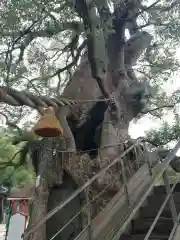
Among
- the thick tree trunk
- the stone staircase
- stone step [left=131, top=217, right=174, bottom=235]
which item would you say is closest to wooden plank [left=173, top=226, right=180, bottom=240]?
the stone staircase

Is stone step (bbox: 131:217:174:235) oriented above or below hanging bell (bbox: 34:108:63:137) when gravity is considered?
below

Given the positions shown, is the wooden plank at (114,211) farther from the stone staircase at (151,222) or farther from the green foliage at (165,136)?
the green foliage at (165,136)

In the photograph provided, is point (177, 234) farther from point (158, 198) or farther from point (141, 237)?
point (158, 198)

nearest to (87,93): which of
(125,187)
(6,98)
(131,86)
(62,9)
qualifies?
(131,86)

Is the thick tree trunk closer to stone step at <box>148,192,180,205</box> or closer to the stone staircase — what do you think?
stone step at <box>148,192,180,205</box>

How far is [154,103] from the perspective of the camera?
419 inches

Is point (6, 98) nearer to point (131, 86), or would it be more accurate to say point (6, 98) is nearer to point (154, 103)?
point (131, 86)

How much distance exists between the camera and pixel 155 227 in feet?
11.4

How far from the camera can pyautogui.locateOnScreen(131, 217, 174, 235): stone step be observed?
134 inches

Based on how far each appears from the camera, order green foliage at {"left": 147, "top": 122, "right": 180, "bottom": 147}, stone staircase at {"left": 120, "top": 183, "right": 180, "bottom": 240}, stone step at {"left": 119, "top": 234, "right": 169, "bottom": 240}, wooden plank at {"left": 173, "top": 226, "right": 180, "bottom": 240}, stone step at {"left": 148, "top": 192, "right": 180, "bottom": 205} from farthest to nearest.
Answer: green foliage at {"left": 147, "top": 122, "right": 180, "bottom": 147}, stone step at {"left": 148, "top": 192, "right": 180, "bottom": 205}, stone staircase at {"left": 120, "top": 183, "right": 180, "bottom": 240}, stone step at {"left": 119, "top": 234, "right": 169, "bottom": 240}, wooden plank at {"left": 173, "top": 226, "right": 180, "bottom": 240}

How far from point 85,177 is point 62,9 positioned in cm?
332

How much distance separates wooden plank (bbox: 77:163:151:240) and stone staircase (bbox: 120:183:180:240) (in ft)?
0.71

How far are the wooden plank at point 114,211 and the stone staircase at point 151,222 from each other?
0.22m

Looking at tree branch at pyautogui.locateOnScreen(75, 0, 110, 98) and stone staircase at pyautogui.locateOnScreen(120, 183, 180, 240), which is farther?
tree branch at pyautogui.locateOnScreen(75, 0, 110, 98)
